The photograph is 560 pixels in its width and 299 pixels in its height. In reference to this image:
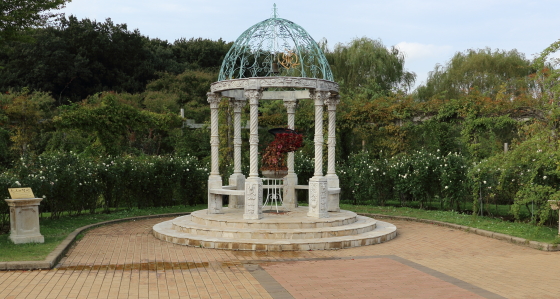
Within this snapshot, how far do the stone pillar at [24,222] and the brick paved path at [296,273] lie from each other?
868 millimetres

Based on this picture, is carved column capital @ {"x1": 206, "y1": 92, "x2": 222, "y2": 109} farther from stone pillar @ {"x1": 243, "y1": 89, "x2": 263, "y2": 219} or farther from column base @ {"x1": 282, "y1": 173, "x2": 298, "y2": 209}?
column base @ {"x1": 282, "y1": 173, "x2": 298, "y2": 209}

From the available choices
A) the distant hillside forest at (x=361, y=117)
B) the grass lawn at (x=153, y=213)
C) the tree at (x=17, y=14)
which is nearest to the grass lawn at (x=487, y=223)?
the grass lawn at (x=153, y=213)

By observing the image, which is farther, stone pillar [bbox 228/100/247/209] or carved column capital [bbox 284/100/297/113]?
carved column capital [bbox 284/100/297/113]

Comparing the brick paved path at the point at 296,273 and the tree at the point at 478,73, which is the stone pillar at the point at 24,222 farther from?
the tree at the point at 478,73

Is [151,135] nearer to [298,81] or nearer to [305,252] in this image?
[298,81]

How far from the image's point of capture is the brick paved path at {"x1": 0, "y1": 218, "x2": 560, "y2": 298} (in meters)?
6.68

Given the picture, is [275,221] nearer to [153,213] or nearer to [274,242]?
[274,242]

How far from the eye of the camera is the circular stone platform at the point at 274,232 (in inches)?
390

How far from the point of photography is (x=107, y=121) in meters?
20.0

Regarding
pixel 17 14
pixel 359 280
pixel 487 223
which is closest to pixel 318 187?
pixel 359 280

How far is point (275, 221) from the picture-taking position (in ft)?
35.6

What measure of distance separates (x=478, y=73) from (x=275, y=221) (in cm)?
2148

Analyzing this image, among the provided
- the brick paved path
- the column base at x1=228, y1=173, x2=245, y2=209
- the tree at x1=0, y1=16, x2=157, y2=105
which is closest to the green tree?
the column base at x1=228, y1=173, x2=245, y2=209

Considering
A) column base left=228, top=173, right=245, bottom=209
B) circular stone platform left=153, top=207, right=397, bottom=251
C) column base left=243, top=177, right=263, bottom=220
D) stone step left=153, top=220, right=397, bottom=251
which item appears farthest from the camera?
column base left=228, top=173, right=245, bottom=209
